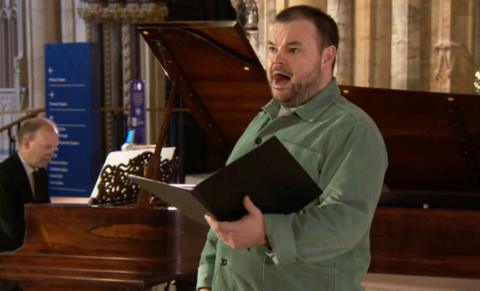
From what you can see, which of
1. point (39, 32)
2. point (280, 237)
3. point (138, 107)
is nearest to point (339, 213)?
point (280, 237)

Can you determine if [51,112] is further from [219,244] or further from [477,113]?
[219,244]

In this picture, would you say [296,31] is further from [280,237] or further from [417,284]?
[417,284]

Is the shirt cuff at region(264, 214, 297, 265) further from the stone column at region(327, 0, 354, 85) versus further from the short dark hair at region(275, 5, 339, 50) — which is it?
the stone column at region(327, 0, 354, 85)

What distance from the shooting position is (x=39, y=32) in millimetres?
10914

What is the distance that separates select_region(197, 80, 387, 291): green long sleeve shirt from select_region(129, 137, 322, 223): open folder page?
0.03 metres

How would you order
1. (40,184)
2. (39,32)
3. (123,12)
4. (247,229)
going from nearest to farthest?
(247,229) → (40,184) → (123,12) → (39,32)

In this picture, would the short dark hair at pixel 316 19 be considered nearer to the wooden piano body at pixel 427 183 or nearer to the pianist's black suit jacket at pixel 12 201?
the wooden piano body at pixel 427 183

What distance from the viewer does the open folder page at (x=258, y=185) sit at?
1819 mm

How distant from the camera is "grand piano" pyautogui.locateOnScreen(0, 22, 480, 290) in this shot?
3662mm

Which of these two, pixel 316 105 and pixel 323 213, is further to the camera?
pixel 316 105

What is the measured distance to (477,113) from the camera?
3891 mm

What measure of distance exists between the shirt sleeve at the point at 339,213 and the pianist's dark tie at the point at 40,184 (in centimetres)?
270

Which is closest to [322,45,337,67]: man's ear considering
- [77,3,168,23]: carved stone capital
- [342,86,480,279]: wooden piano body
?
[342,86,480,279]: wooden piano body

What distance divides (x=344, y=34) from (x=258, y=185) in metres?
5.11
